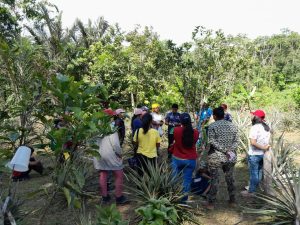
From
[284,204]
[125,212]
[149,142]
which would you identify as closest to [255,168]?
[284,204]

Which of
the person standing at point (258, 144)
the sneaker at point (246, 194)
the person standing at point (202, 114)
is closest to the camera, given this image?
the person standing at point (258, 144)

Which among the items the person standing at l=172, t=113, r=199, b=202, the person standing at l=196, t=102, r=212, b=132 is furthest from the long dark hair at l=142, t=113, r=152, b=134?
the person standing at l=196, t=102, r=212, b=132

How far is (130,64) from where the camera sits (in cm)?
1498

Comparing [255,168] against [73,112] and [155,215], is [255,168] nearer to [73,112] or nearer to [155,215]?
[155,215]

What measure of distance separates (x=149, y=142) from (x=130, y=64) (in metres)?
9.71

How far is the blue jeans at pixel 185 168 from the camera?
530 cm

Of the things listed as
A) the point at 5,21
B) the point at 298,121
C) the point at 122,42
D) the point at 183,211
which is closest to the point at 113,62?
the point at 122,42

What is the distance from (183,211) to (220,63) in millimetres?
3448

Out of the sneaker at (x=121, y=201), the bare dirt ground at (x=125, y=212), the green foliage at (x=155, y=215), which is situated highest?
the green foliage at (x=155, y=215)

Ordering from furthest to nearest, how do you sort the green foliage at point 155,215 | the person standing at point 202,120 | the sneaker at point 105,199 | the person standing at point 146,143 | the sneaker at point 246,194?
1. the person standing at point 202,120
2. the sneaker at point 246,194
3. the sneaker at point 105,199
4. the person standing at point 146,143
5. the green foliage at point 155,215

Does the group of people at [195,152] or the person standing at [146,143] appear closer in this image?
the group of people at [195,152]

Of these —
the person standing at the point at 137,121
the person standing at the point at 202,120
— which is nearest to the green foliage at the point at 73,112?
the person standing at the point at 137,121

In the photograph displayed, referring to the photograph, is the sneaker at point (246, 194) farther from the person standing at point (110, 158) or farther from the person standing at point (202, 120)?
the person standing at point (110, 158)

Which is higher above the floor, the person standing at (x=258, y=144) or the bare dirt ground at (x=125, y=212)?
the person standing at (x=258, y=144)
